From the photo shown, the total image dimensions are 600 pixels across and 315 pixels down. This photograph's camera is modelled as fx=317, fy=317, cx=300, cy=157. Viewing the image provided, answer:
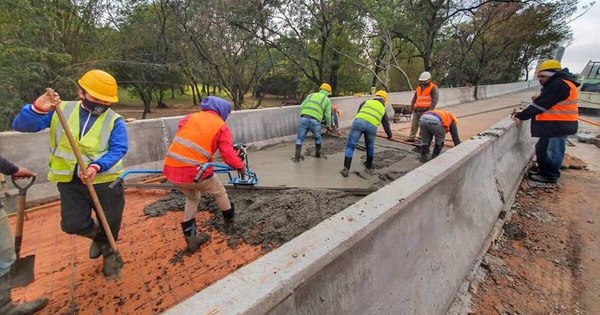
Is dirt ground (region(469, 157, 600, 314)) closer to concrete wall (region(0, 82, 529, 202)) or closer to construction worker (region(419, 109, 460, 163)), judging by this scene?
construction worker (region(419, 109, 460, 163))

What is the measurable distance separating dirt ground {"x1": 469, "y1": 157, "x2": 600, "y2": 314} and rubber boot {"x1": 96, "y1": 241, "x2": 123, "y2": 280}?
311 cm

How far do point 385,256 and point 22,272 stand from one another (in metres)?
2.91

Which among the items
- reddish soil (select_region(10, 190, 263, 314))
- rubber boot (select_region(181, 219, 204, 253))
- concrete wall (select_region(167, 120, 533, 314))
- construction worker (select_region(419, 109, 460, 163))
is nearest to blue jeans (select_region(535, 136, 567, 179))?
construction worker (select_region(419, 109, 460, 163))

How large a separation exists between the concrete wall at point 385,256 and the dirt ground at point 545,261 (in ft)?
0.86

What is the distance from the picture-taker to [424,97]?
7738mm

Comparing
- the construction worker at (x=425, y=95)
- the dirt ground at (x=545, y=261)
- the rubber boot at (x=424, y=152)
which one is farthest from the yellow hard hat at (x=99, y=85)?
the construction worker at (x=425, y=95)

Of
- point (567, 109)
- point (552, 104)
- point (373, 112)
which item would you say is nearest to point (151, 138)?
point (373, 112)

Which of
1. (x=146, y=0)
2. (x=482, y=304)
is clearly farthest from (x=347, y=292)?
(x=146, y=0)

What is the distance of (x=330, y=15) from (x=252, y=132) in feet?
43.7

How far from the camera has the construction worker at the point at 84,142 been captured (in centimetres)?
251

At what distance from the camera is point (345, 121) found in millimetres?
10164

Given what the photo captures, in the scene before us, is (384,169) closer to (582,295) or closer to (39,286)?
(582,295)

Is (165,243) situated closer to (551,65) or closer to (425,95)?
(551,65)

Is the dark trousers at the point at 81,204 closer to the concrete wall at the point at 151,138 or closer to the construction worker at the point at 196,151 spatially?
the construction worker at the point at 196,151
